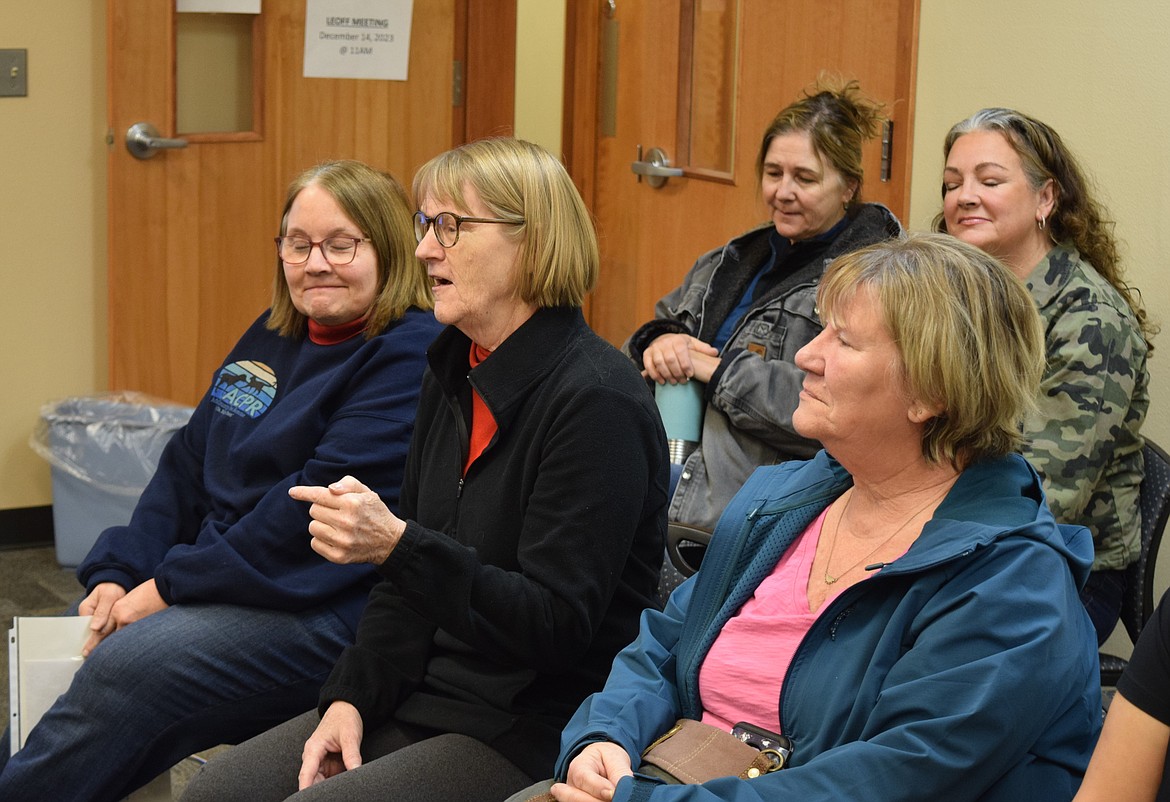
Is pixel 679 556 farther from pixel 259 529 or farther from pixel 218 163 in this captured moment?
pixel 218 163

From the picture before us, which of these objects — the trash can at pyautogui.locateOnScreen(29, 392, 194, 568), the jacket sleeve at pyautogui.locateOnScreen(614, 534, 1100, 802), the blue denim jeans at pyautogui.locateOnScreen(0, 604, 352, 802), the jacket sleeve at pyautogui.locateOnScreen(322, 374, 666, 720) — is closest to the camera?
A: the jacket sleeve at pyautogui.locateOnScreen(614, 534, 1100, 802)

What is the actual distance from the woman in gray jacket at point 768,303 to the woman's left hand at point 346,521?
3.12 ft

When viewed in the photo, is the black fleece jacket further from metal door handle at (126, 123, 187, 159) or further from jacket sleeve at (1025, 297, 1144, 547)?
metal door handle at (126, 123, 187, 159)

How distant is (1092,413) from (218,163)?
2.89 m

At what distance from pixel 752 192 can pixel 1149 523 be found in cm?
172

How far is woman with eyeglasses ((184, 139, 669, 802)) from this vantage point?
1670mm

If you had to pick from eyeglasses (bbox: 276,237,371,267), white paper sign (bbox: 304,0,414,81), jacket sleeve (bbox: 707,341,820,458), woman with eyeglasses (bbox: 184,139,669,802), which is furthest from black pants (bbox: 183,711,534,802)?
white paper sign (bbox: 304,0,414,81)

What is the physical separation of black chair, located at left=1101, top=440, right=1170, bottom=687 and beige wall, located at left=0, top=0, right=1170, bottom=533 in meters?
0.42

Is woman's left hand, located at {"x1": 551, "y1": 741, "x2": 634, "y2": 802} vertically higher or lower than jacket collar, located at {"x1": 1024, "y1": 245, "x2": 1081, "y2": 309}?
lower

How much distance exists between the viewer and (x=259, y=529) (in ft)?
6.93

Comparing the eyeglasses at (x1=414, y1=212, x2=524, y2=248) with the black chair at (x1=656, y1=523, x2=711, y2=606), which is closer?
the eyeglasses at (x1=414, y1=212, x2=524, y2=248)

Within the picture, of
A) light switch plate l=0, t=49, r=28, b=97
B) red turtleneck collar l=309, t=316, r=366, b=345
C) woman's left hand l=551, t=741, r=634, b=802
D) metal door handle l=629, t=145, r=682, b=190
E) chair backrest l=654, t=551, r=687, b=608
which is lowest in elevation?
woman's left hand l=551, t=741, r=634, b=802

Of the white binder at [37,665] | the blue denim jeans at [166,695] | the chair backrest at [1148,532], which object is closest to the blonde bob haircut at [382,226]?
the blue denim jeans at [166,695]

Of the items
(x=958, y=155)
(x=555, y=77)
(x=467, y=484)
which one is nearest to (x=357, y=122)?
(x=555, y=77)
